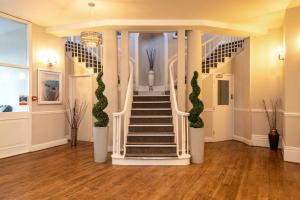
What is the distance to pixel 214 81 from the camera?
679 cm

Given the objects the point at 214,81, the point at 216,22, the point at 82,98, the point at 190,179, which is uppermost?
the point at 216,22

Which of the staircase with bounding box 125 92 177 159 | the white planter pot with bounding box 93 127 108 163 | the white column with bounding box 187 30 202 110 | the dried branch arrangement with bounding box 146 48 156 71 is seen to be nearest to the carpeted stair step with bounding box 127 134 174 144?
the staircase with bounding box 125 92 177 159

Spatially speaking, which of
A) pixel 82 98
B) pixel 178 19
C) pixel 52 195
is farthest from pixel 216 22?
pixel 52 195

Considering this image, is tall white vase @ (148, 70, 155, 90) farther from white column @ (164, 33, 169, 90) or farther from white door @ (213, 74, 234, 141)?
white door @ (213, 74, 234, 141)

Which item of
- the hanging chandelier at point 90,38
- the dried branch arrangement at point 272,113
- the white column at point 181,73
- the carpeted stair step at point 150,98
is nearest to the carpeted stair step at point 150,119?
the white column at point 181,73

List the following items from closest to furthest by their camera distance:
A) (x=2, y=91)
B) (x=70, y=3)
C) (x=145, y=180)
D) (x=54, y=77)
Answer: (x=145, y=180), (x=70, y=3), (x=2, y=91), (x=54, y=77)

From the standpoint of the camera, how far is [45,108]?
5.94 m

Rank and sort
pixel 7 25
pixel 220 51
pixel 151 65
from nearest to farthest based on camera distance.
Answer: pixel 7 25 < pixel 220 51 < pixel 151 65

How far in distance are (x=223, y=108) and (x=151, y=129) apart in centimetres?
276

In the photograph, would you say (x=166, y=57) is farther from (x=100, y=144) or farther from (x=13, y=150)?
(x=13, y=150)

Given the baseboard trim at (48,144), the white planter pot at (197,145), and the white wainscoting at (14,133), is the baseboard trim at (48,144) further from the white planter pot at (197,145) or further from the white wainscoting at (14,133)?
the white planter pot at (197,145)

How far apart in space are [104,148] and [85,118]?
2.58m

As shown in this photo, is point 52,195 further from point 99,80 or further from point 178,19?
point 178,19

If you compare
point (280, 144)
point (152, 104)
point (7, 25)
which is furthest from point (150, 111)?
point (7, 25)
